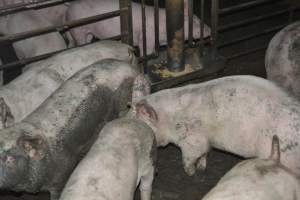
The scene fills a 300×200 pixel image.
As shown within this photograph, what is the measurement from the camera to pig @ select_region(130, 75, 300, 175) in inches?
184

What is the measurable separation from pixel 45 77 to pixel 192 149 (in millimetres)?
1603

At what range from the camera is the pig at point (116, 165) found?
154 inches

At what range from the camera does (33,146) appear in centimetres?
445

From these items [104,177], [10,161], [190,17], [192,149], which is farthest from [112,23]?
[104,177]

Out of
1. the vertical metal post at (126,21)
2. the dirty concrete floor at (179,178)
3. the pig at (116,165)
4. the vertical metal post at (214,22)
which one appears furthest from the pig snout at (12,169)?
the vertical metal post at (214,22)

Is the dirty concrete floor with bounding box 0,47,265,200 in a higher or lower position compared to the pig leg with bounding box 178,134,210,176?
lower

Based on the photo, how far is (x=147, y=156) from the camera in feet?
15.3

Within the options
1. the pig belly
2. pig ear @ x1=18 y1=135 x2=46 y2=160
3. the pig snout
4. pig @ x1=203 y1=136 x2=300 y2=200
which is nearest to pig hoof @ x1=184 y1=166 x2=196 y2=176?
the pig belly

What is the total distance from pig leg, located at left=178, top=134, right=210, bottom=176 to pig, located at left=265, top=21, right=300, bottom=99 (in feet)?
3.73

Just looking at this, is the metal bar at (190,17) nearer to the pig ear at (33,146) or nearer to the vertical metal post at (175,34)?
the vertical metal post at (175,34)

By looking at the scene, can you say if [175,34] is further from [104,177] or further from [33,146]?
[104,177]

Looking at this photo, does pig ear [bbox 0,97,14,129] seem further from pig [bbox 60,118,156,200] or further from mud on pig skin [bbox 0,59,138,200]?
pig [bbox 60,118,156,200]

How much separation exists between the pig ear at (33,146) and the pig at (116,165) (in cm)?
48

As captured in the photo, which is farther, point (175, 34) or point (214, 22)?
point (214, 22)
